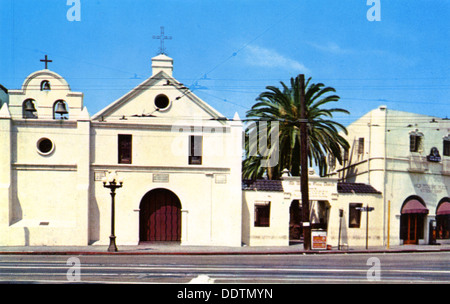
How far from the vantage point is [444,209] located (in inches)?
1052

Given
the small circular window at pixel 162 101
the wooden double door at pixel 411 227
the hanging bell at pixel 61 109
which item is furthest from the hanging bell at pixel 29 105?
the wooden double door at pixel 411 227

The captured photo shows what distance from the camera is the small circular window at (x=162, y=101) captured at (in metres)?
25.3

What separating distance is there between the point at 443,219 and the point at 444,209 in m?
1.65

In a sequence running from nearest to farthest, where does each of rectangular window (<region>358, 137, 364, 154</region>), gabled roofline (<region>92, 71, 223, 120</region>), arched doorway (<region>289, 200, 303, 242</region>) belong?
gabled roofline (<region>92, 71, 223, 120</region>), rectangular window (<region>358, 137, 364, 154</region>), arched doorway (<region>289, 200, 303, 242</region>)

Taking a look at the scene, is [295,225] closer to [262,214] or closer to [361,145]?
[262,214]

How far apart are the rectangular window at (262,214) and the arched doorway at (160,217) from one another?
434 centimetres

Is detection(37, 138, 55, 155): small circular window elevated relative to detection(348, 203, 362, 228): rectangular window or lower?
elevated

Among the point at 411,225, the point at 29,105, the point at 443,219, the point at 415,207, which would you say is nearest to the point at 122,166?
the point at 29,105

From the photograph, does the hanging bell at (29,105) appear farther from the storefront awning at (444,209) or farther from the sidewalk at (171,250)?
the storefront awning at (444,209)

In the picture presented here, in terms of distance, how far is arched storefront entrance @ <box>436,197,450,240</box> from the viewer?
26752mm

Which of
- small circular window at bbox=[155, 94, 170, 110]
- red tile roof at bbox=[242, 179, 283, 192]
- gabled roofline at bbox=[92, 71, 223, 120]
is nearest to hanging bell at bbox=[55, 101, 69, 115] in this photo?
gabled roofline at bbox=[92, 71, 223, 120]

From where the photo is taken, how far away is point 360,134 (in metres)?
29.6

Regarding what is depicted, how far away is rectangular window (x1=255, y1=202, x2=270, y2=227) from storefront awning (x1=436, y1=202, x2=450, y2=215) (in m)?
9.81

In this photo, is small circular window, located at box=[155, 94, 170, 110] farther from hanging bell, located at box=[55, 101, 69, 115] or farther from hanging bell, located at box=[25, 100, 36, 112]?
hanging bell, located at box=[25, 100, 36, 112]
